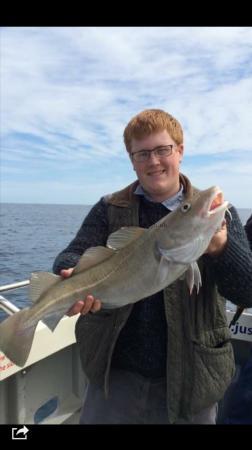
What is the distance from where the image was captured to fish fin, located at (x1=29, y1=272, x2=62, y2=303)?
9.48 feet

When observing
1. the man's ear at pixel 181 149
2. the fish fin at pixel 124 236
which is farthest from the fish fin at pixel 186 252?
the man's ear at pixel 181 149

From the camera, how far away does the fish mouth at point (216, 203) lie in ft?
8.01

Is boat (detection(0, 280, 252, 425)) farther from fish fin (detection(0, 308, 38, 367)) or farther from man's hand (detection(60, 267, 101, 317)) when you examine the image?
man's hand (detection(60, 267, 101, 317))

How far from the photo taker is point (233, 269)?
8.70ft

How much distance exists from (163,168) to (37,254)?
18.9 m

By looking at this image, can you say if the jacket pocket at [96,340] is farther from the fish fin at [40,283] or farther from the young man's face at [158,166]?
the young man's face at [158,166]

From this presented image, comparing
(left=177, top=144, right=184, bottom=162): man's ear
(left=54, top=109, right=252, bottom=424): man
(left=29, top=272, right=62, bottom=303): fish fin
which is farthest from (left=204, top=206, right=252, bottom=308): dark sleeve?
(left=29, top=272, right=62, bottom=303): fish fin

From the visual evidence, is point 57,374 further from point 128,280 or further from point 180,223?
point 180,223

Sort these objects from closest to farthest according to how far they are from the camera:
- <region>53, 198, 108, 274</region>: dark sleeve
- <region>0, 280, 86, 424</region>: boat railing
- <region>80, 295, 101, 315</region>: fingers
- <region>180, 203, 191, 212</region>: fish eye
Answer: <region>180, 203, 191, 212</region>: fish eye, <region>80, 295, 101, 315</region>: fingers, <region>53, 198, 108, 274</region>: dark sleeve, <region>0, 280, 86, 424</region>: boat railing

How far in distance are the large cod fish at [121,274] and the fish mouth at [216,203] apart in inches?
3.6

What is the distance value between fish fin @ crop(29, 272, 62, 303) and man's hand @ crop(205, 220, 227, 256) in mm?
1071
